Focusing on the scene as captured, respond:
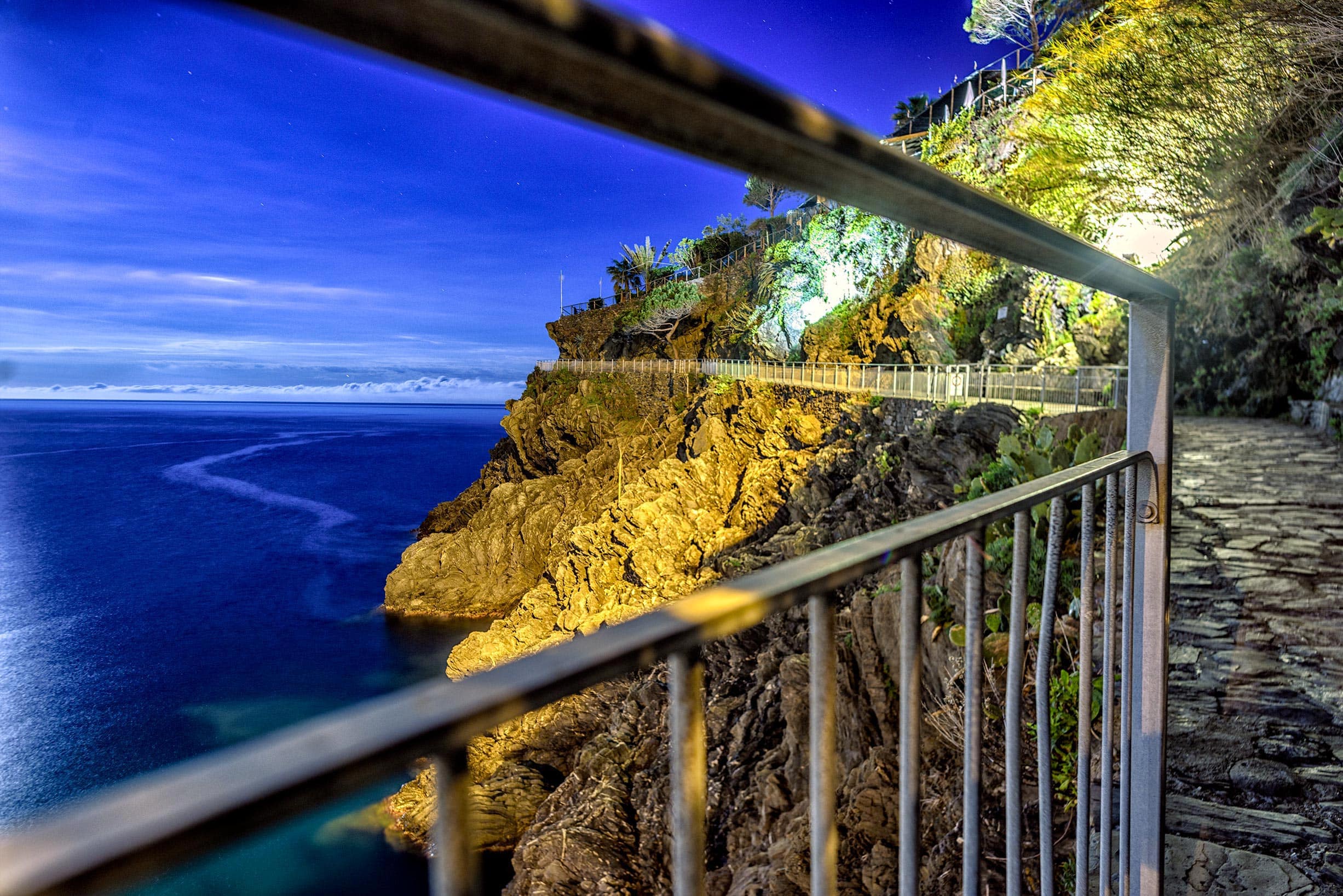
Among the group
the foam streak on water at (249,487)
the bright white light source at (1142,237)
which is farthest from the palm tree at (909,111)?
the foam streak on water at (249,487)

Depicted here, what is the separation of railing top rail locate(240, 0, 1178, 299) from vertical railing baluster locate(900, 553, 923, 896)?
18.2 inches

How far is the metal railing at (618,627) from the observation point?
31 centimetres

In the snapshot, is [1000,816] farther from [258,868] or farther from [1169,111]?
[258,868]

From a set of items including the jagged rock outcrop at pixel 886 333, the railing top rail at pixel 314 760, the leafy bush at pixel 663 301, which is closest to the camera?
the railing top rail at pixel 314 760

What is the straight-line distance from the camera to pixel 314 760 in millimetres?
345

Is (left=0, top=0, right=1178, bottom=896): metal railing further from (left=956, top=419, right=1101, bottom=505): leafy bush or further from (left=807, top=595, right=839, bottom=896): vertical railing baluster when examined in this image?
(left=956, top=419, right=1101, bottom=505): leafy bush

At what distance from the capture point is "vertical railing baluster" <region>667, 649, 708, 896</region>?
619 millimetres

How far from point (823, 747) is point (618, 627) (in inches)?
15.0

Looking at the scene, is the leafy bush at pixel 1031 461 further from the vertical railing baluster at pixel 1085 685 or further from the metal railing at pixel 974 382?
the vertical railing baluster at pixel 1085 685

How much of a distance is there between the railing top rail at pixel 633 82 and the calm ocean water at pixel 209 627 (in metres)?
0.34

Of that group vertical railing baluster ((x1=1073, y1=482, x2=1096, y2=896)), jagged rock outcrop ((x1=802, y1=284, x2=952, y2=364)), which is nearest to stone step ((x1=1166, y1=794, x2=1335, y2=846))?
vertical railing baluster ((x1=1073, y1=482, x2=1096, y2=896))

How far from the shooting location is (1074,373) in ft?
41.9

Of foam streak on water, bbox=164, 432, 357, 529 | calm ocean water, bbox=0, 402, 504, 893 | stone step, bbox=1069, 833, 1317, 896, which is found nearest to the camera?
stone step, bbox=1069, 833, 1317, 896

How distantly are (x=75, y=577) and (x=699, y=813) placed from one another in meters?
61.6
